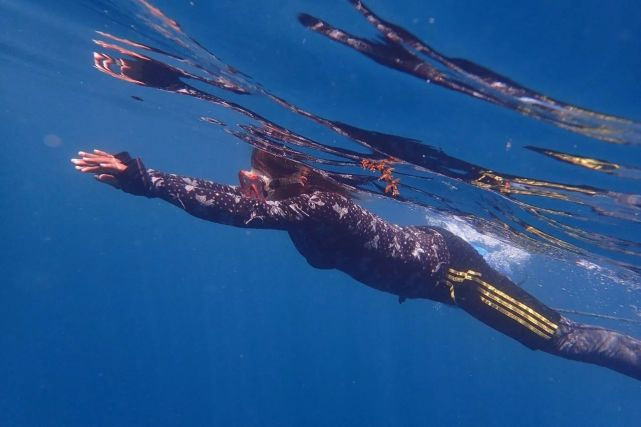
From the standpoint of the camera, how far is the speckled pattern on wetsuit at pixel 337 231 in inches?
235

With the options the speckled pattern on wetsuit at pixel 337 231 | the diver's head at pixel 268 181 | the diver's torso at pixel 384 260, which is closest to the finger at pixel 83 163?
the speckled pattern on wetsuit at pixel 337 231

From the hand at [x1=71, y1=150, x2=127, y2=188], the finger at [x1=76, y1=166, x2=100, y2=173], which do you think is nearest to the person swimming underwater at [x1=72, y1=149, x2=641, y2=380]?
the hand at [x1=71, y1=150, x2=127, y2=188]

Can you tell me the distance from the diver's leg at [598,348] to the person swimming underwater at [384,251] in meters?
0.02

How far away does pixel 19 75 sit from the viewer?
27969mm

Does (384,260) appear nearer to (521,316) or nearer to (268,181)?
(268,181)

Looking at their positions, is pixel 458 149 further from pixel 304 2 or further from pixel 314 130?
pixel 304 2

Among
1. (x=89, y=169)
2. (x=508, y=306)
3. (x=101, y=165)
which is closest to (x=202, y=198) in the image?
(x=101, y=165)

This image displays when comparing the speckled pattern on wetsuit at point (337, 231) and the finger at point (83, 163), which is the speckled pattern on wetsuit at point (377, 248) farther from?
the finger at point (83, 163)

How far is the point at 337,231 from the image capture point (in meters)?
7.25

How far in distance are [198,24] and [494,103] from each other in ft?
16.7

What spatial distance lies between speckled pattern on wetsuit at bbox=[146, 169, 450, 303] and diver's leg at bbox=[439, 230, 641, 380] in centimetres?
36

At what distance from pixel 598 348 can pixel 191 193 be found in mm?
8528

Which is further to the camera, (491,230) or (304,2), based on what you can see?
(491,230)

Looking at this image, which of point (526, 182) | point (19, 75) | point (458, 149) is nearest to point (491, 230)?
point (526, 182)
